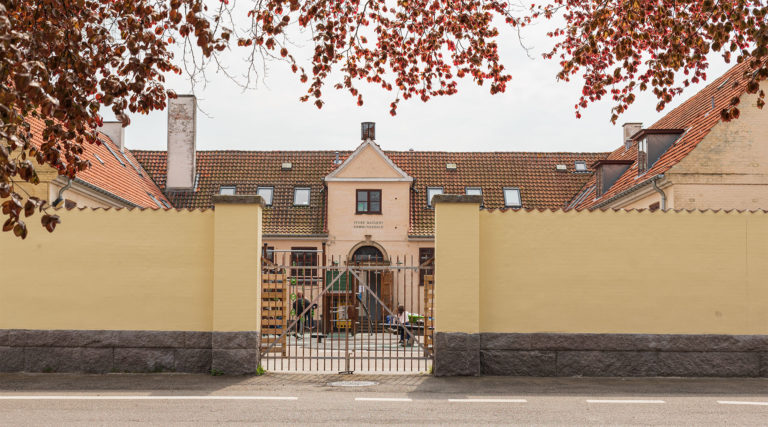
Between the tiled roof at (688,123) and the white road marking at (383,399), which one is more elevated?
the tiled roof at (688,123)

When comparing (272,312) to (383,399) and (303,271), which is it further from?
(383,399)

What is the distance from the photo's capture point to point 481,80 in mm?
9430

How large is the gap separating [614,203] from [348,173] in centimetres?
1222

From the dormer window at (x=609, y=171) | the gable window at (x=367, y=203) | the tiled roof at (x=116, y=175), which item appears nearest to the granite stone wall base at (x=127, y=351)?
the tiled roof at (x=116, y=175)

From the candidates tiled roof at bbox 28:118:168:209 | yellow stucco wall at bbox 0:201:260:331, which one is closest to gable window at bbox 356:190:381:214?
tiled roof at bbox 28:118:168:209

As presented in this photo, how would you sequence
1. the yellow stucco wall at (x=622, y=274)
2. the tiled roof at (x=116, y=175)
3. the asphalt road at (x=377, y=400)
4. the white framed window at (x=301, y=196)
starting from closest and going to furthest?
the asphalt road at (x=377, y=400) < the yellow stucco wall at (x=622, y=274) < the tiled roof at (x=116, y=175) < the white framed window at (x=301, y=196)

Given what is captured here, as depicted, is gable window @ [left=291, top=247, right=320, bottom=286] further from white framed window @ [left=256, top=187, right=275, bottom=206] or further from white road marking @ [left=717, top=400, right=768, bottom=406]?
white road marking @ [left=717, top=400, right=768, bottom=406]

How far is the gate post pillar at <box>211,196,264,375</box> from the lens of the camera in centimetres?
1235

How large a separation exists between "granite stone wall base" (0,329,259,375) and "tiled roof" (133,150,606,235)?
2226 cm

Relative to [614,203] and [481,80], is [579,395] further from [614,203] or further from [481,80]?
[614,203]

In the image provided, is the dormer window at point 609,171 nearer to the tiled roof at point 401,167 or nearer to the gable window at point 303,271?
the tiled roof at point 401,167

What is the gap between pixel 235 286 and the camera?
488 inches

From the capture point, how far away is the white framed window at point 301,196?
119 feet

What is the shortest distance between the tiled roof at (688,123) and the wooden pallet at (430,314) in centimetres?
1132
